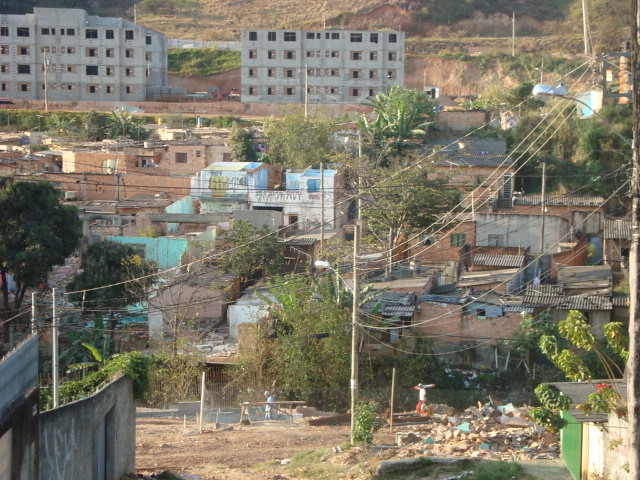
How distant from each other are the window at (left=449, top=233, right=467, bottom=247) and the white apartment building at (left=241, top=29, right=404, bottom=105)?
30391 mm

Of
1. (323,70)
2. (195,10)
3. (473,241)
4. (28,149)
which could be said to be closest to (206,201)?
(473,241)

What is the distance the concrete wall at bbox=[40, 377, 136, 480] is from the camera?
891cm

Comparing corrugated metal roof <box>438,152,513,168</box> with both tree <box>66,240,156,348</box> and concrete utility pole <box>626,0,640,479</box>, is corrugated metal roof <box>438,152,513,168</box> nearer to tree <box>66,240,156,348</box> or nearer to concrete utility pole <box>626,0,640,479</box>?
tree <box>66,240,156,348</box>

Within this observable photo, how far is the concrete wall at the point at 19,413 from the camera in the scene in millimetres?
7734

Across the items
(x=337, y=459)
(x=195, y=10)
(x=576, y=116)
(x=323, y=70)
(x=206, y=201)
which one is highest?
(x=195, y=10)

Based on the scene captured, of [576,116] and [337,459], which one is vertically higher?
[576,116]

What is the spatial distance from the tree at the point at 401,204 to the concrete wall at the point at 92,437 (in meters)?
15.5

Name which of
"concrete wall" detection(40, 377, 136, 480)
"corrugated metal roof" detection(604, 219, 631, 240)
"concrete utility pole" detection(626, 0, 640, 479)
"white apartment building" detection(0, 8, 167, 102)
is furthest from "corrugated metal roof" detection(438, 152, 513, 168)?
"white apartment building" detection(0, 8, 167, 102)

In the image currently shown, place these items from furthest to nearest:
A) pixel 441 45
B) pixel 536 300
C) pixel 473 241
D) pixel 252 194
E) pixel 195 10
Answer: pixel 195 10 → pixel 441 45 → pixel 252 194 → pixel 473 241 → pixel 536 300

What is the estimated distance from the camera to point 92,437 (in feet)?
33.1

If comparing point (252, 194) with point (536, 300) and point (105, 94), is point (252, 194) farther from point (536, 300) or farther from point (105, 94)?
point (105, 94)

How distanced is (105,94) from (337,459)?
48.0 m

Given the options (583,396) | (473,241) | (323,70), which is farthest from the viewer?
(323,70)

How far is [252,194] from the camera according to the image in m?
30.7
